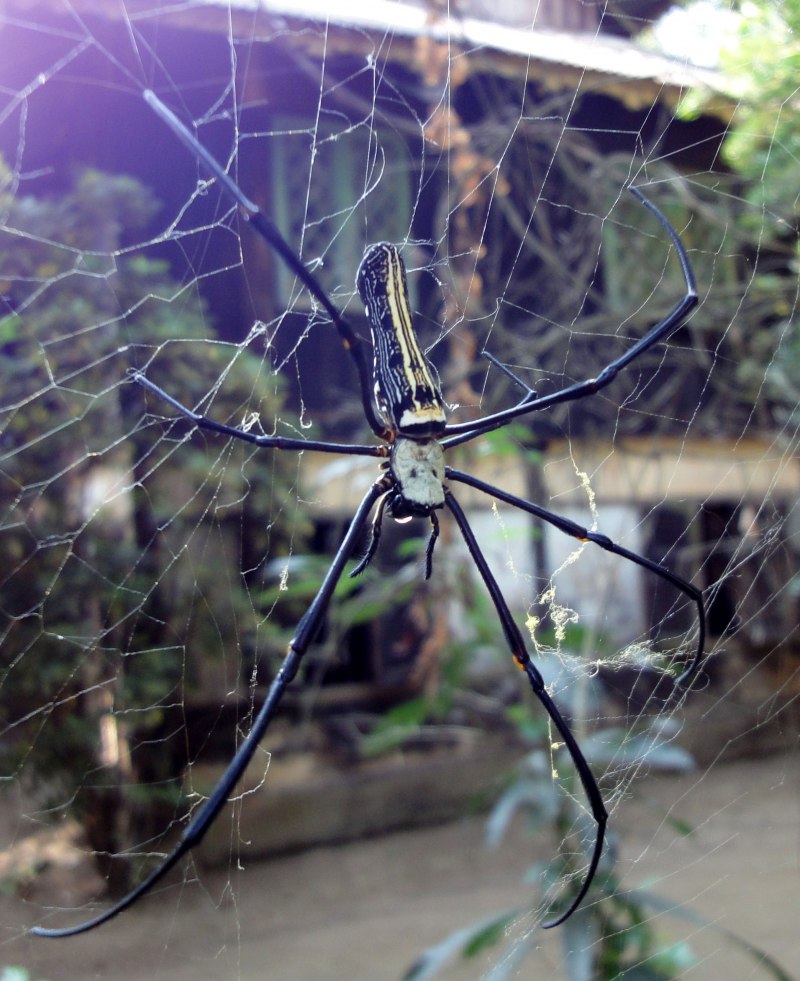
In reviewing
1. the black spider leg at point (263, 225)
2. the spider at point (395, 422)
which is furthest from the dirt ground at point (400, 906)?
the black spider leg at point (263, 225)

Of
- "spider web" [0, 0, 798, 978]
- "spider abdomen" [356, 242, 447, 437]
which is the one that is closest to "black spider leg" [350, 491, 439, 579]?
"spider abdomen" [356, 242, 447, 437]

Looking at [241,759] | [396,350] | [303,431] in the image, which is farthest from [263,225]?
[303,431]

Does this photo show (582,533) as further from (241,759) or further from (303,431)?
(303,431)

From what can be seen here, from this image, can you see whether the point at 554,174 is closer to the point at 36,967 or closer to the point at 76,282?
the point at 76,282

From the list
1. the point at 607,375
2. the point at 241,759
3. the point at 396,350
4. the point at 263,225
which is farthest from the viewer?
the point at 607,375

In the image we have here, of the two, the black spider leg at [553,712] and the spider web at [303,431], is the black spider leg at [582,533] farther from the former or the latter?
the spider web at [303,431]

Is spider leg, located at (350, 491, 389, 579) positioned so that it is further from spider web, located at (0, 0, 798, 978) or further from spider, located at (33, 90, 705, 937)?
spider web, located at (0, 0, 798, 978)
